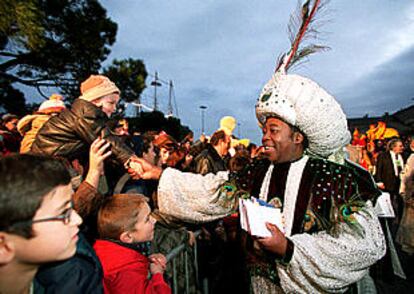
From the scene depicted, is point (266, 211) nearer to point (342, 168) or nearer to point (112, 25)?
point (342, 168)

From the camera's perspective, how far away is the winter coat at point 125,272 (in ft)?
5.53

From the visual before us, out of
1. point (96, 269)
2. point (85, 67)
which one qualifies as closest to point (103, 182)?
point (96, 269)

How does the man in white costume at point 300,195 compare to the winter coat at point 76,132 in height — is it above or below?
below

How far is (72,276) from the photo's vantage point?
4.23 feet

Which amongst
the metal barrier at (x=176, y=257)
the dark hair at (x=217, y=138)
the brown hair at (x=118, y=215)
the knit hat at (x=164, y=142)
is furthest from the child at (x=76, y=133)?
the dark hair at (x=217, y=138)

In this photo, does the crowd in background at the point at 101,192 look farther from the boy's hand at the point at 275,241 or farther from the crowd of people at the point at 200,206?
the boy's hand at the point at 275,241

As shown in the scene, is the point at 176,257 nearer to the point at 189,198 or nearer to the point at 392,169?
the point at 189,198

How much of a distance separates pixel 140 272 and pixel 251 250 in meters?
0.70

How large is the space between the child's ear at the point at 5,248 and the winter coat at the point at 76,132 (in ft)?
3.48

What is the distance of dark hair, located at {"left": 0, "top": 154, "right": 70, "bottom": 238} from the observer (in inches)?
43.0

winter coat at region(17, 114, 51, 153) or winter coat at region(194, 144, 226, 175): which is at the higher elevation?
winter coat at region(17, 114, 51, 153)

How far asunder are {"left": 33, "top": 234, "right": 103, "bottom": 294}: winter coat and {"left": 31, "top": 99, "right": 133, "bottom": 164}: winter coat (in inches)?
34.0

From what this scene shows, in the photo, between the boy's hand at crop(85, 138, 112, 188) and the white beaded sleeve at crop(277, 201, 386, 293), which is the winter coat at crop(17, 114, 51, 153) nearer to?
the boy's hand at crop(85, 138, 112, 188)

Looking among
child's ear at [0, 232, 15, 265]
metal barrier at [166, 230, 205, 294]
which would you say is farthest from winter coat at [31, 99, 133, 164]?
child's ear at [0, 232, 15, 265]
